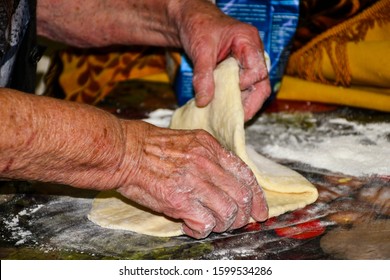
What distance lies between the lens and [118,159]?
1550 millimetres

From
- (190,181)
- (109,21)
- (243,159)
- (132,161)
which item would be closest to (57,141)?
(132,161)

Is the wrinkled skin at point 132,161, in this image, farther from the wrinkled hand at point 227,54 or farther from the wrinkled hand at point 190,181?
the wrinkled hand at point 227,54

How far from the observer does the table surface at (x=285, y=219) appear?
156cm

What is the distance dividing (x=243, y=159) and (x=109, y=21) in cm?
70

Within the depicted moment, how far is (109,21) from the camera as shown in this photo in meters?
2.20

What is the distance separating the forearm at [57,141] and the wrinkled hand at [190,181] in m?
0.05

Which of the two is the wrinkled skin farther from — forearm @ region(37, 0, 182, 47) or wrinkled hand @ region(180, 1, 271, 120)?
forearm @ region(37, 0, 182, 47)

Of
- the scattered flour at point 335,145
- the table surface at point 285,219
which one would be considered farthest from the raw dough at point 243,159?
the scattered flour at point 335,145

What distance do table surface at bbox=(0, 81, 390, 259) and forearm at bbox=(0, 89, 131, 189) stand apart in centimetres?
15

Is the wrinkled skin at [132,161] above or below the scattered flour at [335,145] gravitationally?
above

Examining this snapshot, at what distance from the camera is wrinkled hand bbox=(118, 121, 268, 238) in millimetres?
1562

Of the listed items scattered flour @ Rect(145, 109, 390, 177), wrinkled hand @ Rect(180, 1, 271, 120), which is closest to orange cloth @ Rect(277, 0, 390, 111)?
scattered flour @ Rect(145, 109, 390, 177)

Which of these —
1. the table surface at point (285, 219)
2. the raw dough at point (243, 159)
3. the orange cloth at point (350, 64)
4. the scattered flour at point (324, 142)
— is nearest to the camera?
the table surface at point (285, 219)
